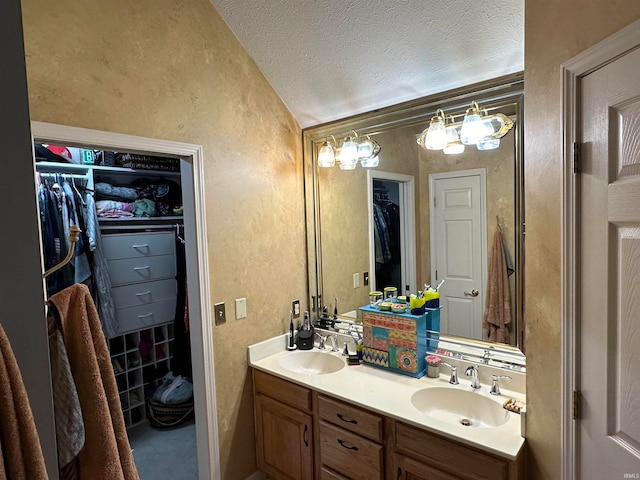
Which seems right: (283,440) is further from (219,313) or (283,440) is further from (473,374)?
(473,374)

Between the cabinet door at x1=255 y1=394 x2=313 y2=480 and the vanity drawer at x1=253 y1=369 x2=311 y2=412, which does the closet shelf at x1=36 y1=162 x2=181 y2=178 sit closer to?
the vanity drawer at x1=253 y1=369 x2=311 y2=412

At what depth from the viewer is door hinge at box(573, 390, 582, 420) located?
3.86ft

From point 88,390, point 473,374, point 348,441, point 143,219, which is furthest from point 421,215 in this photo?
point 143,219

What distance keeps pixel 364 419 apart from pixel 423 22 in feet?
6.13

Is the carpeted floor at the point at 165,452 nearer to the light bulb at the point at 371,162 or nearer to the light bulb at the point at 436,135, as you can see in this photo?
the light bulb at the point at 371,162

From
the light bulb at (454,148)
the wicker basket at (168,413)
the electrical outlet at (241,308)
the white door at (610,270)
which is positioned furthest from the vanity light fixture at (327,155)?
the wicker basket at (168,413)

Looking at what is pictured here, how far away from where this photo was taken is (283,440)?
213 cm

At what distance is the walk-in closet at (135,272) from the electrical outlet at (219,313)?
453 mm

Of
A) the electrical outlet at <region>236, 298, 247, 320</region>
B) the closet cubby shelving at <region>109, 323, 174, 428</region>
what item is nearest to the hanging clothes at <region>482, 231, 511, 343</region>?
the electrical outlet at <region>236, 298, 247, 320</region>

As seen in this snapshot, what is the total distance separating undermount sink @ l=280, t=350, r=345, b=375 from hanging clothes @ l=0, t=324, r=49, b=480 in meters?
1.77

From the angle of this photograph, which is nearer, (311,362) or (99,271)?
(311,362)

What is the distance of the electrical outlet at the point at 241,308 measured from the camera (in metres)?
2.19

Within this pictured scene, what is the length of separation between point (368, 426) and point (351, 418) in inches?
3.9

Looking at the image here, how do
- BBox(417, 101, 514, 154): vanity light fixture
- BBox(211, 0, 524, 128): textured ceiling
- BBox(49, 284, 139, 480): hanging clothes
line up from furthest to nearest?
BBox(417, 101, 514, 154): vanity light fixture
BBox(211, 0, 524, 128): textured ceiling
BBox(49, 284, 139, 480): hanging clothes
